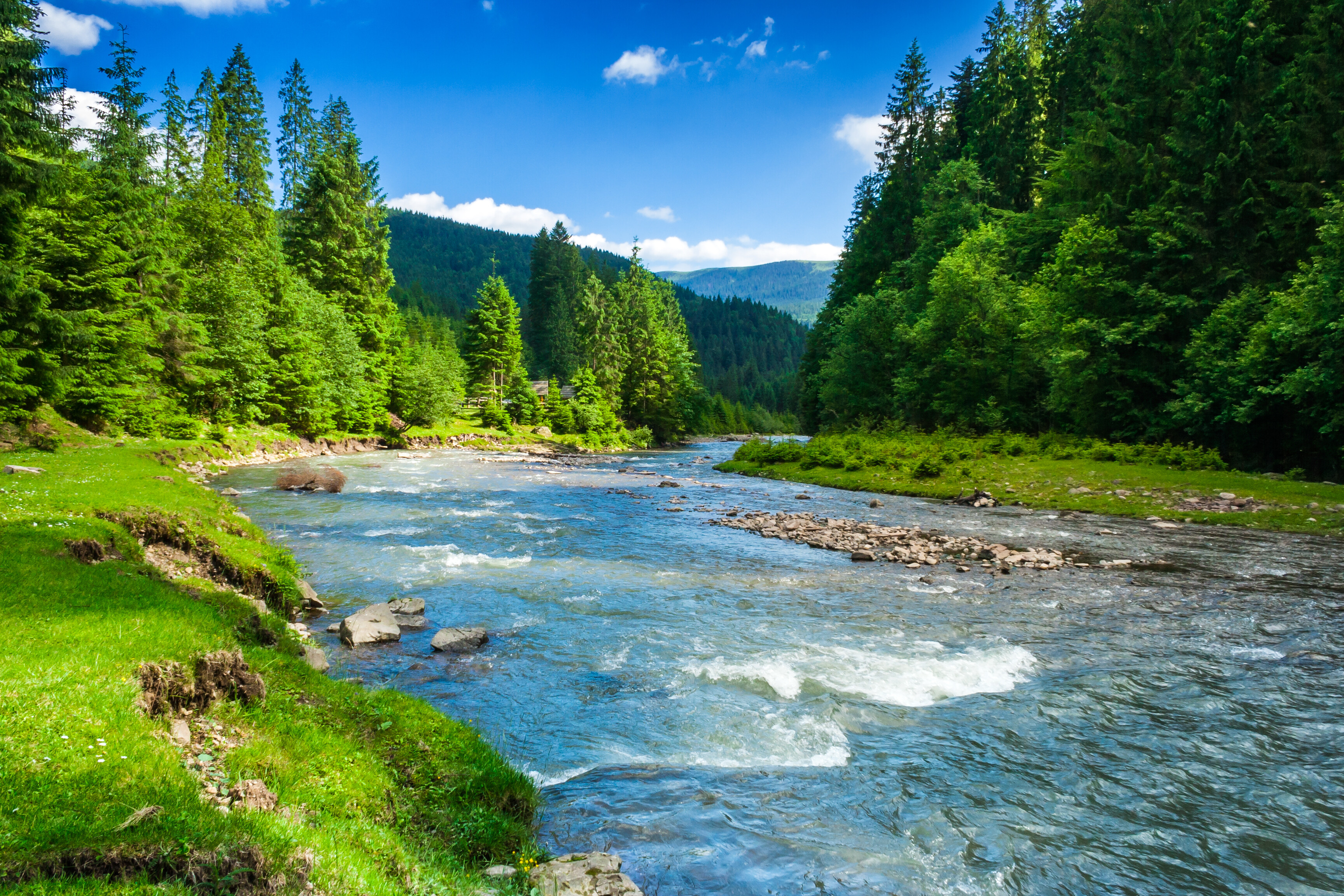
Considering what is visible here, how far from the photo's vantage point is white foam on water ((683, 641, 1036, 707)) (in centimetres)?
923

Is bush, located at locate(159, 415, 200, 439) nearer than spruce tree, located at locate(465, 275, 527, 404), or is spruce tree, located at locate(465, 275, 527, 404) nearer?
bush, located at locate(159, 415, 200, 439)

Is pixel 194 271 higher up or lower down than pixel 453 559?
higher up

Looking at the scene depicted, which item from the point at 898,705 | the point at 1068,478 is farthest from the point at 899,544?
the point at 1068,478

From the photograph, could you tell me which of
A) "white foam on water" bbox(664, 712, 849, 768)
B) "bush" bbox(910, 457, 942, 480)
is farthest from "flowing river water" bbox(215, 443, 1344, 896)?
"bush" bbox(910, 457, 942, 480)

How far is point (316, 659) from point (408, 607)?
313cm

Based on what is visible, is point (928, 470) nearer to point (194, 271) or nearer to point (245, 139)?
point (194, 271)

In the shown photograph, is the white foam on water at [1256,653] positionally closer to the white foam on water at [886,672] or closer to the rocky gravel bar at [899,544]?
the white foam on water at [886,672]

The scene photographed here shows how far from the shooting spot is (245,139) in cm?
5509

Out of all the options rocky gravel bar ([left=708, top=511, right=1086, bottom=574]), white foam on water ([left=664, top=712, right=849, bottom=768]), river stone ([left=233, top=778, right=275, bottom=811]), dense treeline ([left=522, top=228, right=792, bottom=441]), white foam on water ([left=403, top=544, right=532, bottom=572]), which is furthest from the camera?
dense treeline ([left=522, top=228, right=792, bottom=441])

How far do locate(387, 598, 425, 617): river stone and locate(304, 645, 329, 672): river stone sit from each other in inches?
99.5

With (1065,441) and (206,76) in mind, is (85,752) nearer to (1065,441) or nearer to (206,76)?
(1065,441)

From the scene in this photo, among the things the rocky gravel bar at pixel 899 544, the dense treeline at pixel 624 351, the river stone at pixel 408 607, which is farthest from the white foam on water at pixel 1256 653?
the dense treeline at pixel 624 351

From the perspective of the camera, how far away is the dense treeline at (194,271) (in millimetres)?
19484

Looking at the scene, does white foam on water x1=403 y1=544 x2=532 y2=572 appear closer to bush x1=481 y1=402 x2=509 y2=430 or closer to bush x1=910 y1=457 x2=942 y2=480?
bush x1=910 y1=457 x2=942 y2=480
